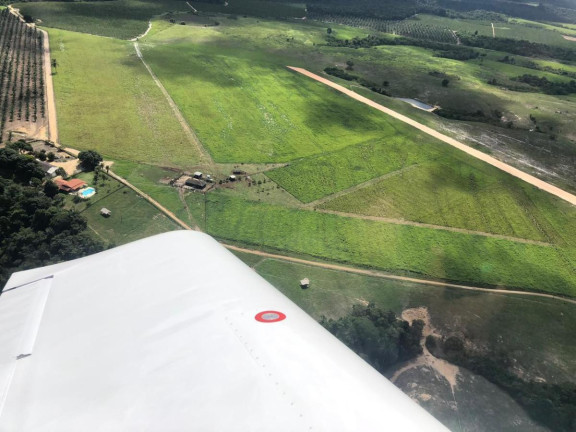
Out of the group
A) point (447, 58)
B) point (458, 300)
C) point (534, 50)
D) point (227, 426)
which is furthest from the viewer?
point (534, 50)

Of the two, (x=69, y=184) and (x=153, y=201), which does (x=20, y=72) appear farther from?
(x=153, y=201)

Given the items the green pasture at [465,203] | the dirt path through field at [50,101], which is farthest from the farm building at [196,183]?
the dirt path through field at [50,101]

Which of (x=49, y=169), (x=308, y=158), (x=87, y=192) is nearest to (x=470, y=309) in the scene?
(x=308, y=158)

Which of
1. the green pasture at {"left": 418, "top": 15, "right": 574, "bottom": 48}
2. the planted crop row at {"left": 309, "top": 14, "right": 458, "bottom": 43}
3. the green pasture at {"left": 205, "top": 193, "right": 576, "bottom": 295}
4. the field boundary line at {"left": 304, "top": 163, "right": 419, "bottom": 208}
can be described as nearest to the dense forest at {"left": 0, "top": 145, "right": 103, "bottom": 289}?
the green pasture at {"left": 205, "top": 193, "right": 576, "bottom": 295}

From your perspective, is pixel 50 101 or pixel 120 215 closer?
pixel 120 215

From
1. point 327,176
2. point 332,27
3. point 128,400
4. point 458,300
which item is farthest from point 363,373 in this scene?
point 332,27

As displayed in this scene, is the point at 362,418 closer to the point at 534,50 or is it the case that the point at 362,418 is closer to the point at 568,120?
the point at 568,120
